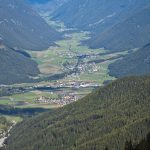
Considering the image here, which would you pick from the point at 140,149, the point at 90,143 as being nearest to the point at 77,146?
the point at 90,143

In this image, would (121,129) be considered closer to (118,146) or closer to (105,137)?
(105,137)

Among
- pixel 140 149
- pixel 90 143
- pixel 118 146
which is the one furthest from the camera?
pixel 90 143

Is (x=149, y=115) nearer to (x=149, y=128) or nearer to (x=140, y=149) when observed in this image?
(x=149, y=128)

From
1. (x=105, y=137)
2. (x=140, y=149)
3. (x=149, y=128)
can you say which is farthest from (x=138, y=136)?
(x=140, y=149)

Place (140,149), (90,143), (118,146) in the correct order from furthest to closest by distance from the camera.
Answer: (90,143), (118,146), (140,149)

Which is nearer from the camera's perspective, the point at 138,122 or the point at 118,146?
the point at 118,146

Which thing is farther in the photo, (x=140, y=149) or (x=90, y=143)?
(x=90, y=143)

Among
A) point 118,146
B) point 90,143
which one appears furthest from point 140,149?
point 90,143

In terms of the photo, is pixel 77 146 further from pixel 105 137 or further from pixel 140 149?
pixel 140 149
